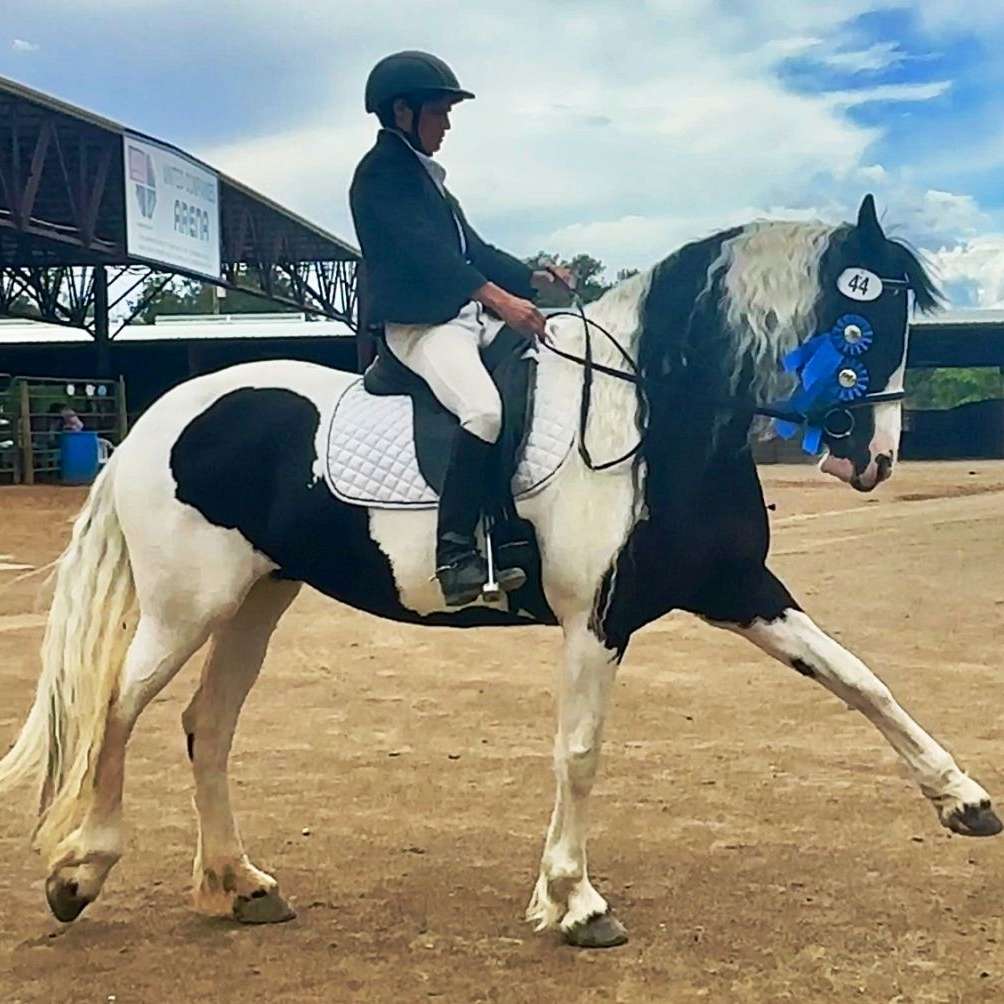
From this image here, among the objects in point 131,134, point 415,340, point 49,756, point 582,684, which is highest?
point 131,134

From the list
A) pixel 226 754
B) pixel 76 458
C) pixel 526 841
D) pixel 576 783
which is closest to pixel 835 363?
pixel 576 783

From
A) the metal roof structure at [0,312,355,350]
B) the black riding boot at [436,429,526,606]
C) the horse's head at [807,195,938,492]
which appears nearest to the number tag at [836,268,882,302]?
the horse's head at [807,195,938,492]

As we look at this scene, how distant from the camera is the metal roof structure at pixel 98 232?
65.1ft

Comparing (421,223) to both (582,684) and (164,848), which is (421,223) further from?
(164,848)

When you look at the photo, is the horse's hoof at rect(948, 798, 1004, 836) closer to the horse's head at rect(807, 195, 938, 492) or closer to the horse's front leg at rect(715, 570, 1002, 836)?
the horse's front leg at rect(715, 570, 1002, 836)

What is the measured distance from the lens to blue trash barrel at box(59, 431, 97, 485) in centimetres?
2316

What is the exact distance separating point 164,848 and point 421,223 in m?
2.29

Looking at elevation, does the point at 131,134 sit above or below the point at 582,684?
above

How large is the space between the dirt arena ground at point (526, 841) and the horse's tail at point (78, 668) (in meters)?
0.38

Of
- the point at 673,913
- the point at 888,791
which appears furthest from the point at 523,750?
the point at 673,913

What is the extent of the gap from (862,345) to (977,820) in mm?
1292

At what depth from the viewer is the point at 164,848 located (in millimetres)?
4613

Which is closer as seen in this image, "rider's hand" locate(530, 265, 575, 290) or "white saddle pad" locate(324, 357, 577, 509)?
"white saddle pad" locate(324, 357, 577, 509)

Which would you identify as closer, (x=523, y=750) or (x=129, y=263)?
(x=523, y=750)
